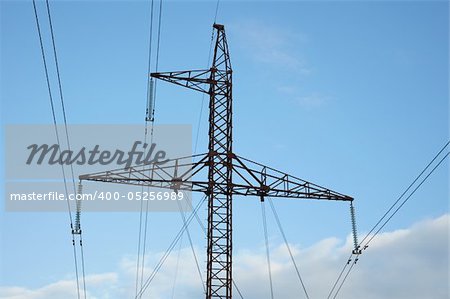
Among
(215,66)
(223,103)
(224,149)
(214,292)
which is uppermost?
(215,66)

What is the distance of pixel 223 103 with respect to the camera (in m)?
44.4

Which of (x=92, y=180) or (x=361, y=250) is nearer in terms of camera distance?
(x=92, y=180)

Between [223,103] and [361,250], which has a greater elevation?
[223,103]

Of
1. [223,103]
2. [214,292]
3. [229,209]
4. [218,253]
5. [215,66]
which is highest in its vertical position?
[215,66]

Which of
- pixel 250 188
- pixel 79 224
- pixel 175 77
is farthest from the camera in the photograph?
pixel 175 77

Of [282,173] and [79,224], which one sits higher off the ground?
[282,173]

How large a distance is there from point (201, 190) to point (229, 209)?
2.89 meters

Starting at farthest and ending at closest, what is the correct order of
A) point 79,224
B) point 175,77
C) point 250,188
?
1. point 175,77
2. point 250,188
3. point 79,224

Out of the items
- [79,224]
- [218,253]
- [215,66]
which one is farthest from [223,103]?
[79,224]

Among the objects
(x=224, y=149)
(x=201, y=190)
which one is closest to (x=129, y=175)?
(x=201, y=190)

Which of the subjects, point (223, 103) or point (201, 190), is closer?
point (201, 190)

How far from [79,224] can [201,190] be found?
7.94 meters

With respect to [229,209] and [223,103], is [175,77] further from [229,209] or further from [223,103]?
[229,209]

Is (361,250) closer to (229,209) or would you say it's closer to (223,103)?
(229,209)
